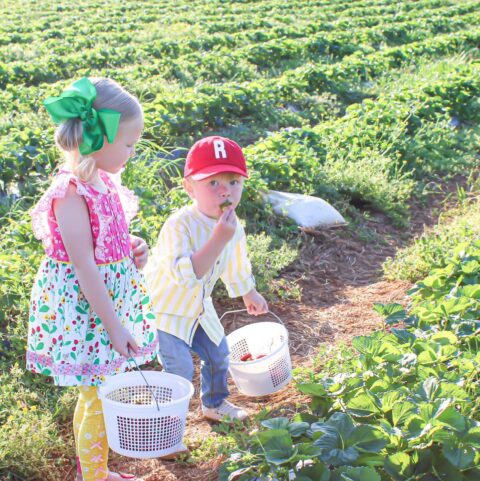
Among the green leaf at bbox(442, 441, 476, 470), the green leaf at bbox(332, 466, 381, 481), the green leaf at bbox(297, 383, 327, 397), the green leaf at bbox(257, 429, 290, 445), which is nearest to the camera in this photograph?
the green leaf at bbox(332, 466, 381, 481)

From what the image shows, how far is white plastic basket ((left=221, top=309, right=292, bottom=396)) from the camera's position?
11.6 feet

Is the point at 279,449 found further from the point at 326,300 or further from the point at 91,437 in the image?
Result: the point at 326,300

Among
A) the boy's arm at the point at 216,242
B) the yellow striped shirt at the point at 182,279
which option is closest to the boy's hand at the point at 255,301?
the yellow striped shirt at the point at 182,279

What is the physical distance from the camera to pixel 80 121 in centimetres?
267

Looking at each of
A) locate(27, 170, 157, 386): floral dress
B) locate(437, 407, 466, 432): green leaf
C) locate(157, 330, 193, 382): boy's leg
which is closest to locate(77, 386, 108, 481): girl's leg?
locate(27, 170, 157, 386): floral dress

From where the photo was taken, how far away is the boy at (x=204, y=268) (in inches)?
124

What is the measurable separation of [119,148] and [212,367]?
123 centimetres

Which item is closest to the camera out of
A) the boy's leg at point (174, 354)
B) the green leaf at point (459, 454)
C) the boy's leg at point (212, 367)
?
the green leaf at point (459, 454)

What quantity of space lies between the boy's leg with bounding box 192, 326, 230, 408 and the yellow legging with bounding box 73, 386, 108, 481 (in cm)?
66

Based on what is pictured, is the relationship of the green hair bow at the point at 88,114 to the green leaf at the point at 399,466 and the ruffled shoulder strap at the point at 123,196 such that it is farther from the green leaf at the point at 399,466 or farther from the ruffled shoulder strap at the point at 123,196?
the green leaf at the point at 399,466

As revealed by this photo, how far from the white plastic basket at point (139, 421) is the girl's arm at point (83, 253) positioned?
24 centimetres

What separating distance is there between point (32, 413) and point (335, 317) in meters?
2.01

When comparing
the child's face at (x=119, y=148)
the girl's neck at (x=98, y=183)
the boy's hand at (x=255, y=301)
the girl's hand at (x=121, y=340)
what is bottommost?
the boy's hand at (x=255, y=301)

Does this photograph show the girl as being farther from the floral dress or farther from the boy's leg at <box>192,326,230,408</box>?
the boy's leg at <box>192,326,230,408</box>
